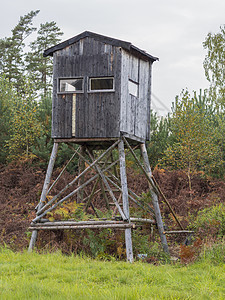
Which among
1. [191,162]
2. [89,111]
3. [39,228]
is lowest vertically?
[39,228]

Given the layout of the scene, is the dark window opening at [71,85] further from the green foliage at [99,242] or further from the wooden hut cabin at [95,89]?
the green foliage at [99,242]

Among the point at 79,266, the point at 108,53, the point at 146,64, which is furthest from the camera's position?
the point at 146,64

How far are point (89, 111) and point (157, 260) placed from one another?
17.1 ft

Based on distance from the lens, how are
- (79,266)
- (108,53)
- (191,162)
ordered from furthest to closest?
(191,162) → (108,53) → (79,266)

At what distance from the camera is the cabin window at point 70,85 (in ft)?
46.2

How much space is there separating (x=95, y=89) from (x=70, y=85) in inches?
36.3

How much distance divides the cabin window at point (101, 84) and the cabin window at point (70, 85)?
1.28 feet

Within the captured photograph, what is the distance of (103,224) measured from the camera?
41.8 feet

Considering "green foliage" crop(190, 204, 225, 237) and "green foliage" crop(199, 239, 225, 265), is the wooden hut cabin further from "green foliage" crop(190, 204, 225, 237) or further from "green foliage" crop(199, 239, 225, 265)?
"green foliage" crop(199, 239, 225, 265)

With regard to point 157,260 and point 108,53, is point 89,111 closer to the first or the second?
point 108,53

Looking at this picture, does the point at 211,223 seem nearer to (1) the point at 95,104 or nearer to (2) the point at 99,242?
(2) the point at 99,242

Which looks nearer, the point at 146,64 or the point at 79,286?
A: the point at 79,286

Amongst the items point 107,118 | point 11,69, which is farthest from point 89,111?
point 11,69

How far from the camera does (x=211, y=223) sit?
1459 centimetres
